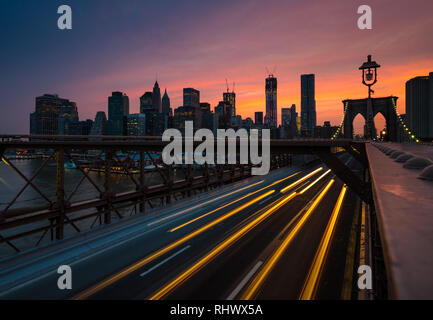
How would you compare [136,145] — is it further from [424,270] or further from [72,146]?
[424,270]

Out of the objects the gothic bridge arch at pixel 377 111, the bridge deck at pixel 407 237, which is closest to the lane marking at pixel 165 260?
the bridge deck at pixel 407 237

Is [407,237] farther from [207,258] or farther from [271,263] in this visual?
[207,258]

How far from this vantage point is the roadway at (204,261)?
34.0 ft

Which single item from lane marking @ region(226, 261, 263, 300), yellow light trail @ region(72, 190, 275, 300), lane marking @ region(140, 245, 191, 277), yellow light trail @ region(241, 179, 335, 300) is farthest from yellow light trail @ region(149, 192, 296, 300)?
yellow light trail @ region(241, 179, 335, 300)

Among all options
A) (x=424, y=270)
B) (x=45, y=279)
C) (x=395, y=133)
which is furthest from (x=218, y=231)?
(x=395, y=133)

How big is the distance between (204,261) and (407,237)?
11.9m

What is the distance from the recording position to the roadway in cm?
1038

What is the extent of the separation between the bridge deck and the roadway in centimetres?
734

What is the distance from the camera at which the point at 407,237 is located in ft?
9.06

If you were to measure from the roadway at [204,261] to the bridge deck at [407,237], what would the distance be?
734 centimetres

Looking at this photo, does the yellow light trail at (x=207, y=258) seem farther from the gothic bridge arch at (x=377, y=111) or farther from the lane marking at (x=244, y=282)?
the gothic bridge arch at (x=377, y=111)

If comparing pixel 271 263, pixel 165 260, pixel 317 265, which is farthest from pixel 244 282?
pixel 165 260

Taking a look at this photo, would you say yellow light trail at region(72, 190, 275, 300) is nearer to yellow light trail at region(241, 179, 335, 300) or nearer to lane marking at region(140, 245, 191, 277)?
lane marking at region(140, 245, 191, 277)

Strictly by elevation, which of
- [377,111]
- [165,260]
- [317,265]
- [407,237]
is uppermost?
[377,111]
